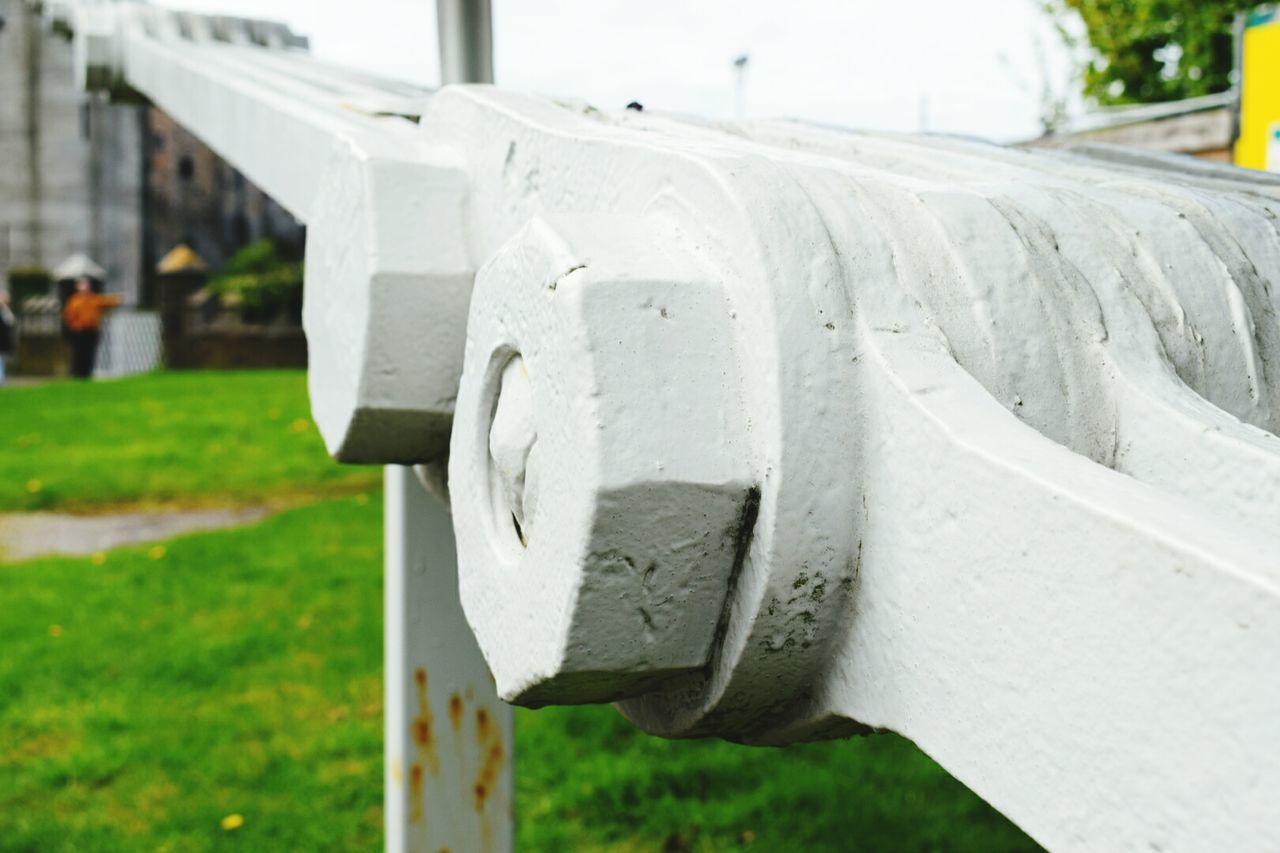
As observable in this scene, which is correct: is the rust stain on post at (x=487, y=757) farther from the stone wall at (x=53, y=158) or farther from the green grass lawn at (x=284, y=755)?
the stone wall at (x=53, y=158)

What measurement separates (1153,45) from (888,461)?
41.5 feet

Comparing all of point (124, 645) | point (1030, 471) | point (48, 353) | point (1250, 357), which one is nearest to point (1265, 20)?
point (1250, 357)

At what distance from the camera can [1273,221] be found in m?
1.09

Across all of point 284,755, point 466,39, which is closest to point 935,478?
point 466,39

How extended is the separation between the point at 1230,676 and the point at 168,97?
142 inches

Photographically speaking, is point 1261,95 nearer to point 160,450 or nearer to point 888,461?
point 888,461

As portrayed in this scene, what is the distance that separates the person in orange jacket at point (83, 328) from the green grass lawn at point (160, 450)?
3.50 m

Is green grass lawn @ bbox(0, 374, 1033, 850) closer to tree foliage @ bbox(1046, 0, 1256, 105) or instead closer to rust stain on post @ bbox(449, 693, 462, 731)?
rust stain on post @ bbox(449, 693, 462, 731)

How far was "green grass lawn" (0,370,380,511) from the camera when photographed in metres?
6.25

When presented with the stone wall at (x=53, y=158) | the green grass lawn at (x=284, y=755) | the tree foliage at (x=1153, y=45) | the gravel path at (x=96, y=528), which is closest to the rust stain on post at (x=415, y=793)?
the green grass lawn at (x=284, y=755)

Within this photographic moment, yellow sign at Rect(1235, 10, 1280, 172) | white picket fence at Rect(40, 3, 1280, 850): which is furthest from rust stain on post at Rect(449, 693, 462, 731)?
yellow sign at Rect(1235, 10, 1280, 172)

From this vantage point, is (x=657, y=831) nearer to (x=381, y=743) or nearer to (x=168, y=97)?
(x=381, y=743)

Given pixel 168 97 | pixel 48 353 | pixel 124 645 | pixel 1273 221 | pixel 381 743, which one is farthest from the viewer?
pixel 48 353

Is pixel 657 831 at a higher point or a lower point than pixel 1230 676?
lower
